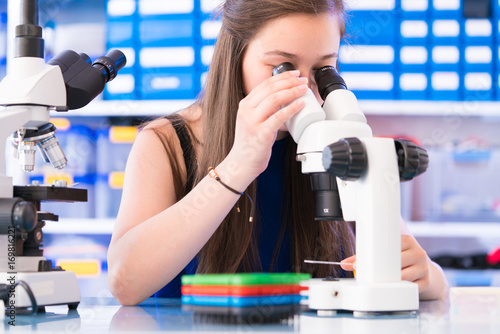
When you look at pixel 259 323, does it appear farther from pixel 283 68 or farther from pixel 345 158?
pixel 283 68

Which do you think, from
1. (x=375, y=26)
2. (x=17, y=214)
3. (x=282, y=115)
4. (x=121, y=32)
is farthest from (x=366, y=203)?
(x=121, y=32)

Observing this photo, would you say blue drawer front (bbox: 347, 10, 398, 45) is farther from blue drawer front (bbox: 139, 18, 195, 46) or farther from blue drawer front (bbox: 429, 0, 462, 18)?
blue drawer front (bbox: 139, 18, 195, 46)

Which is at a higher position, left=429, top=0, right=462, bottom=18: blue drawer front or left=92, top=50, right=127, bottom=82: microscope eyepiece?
left=429, top=0, right=462, bottom=18: blue drawer front

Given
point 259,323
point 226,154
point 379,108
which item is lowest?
point 259,323

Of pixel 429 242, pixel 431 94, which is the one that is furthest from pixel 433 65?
pixel 429 242

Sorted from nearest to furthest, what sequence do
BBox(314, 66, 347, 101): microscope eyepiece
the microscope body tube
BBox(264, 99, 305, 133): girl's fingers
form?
the microscope body tube
BBox(264, 99, 305, 133): girl's fingers
BBox(314, 66, 347, 101): microscope eyepiece

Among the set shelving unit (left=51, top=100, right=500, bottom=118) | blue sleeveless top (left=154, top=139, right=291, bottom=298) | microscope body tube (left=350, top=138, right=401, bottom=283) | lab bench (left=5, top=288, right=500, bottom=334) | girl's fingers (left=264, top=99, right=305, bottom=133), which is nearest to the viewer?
lab bench (left=5, top=288, right=500, bottom=334)

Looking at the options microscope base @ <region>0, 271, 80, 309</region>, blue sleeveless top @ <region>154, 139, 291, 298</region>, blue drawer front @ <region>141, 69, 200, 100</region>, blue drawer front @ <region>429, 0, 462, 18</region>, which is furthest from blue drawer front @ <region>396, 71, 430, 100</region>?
microscope base @ <region>0, 271, 80, 309</region>

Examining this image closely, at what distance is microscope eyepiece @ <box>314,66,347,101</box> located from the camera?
94 centimetres

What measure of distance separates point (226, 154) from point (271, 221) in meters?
0.23

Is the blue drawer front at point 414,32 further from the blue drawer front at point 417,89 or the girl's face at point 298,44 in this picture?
the girl's face at point 298,44

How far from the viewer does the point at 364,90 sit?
227 centimetres

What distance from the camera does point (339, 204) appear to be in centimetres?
79

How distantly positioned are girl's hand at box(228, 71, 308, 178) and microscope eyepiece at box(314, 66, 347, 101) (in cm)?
6
